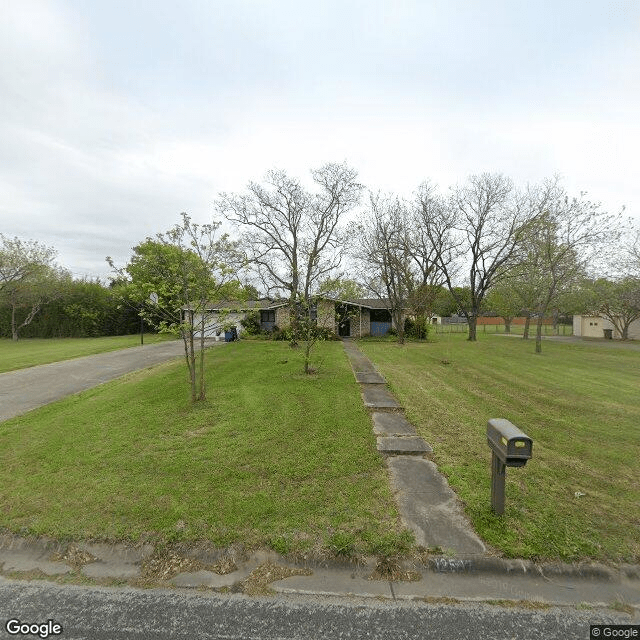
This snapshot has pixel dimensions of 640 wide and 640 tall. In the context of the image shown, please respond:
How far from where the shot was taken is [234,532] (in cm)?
282

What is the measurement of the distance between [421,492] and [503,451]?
1163 mm

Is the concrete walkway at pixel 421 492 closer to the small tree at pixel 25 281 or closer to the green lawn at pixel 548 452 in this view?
the green lawn at pixel 548 452

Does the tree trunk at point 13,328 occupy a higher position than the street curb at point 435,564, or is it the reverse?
the tree trunk at point 13,328

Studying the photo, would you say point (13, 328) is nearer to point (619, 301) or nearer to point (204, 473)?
point (204, 473)

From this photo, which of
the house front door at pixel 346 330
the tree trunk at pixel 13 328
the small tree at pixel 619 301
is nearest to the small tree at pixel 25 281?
the tree trunk at pixel 13 328

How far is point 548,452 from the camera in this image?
452cm

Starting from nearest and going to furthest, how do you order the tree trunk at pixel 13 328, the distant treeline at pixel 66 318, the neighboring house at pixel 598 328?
the neighboring house at pixel 598 328, the tree trunk at pixel 13 328, the distant treeline at pixel 66 318

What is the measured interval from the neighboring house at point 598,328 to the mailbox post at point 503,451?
34979 millimetres

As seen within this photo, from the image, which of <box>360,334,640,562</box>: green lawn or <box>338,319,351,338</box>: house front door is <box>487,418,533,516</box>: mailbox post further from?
<box>338,319,351,338</box>: house front door

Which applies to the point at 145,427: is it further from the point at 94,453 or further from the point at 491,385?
the point at 491,385

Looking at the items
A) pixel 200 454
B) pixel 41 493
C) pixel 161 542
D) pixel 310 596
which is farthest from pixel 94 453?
pixel 310 596

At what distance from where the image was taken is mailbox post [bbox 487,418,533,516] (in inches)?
105

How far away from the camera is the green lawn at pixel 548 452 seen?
281 cm

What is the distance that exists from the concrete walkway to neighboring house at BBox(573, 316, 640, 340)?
110ft
